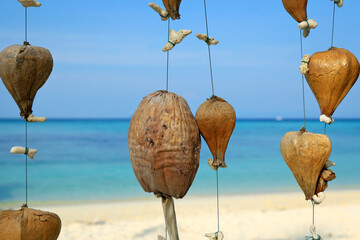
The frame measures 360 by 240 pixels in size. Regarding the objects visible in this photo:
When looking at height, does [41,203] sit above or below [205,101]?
below

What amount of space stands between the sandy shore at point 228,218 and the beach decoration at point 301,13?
6.93 ft

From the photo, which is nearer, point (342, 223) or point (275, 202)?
point (342, 223)

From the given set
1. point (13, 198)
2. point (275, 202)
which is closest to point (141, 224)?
point (275, 202)

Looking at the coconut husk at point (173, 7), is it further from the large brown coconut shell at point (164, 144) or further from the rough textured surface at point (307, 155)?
the rough textured surface at point (307, 155)

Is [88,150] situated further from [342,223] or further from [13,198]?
[342,223]

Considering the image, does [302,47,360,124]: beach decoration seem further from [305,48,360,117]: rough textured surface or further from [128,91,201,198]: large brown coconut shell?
[128,91,201,198]: large brown coconut shell

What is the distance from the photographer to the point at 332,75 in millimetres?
1713

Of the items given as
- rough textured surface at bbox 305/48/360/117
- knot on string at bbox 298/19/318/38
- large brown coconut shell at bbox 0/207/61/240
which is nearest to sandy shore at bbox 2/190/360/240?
large brown coconut shell at bbox 0/207/61/240

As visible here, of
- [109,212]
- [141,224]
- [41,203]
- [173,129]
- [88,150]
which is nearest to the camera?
[173,129]

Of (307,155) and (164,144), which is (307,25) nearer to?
(307,155)

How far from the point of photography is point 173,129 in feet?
4.96

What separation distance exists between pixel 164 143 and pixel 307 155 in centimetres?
54

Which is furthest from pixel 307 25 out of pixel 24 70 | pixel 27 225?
pixel 27 225

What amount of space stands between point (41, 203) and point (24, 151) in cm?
354
